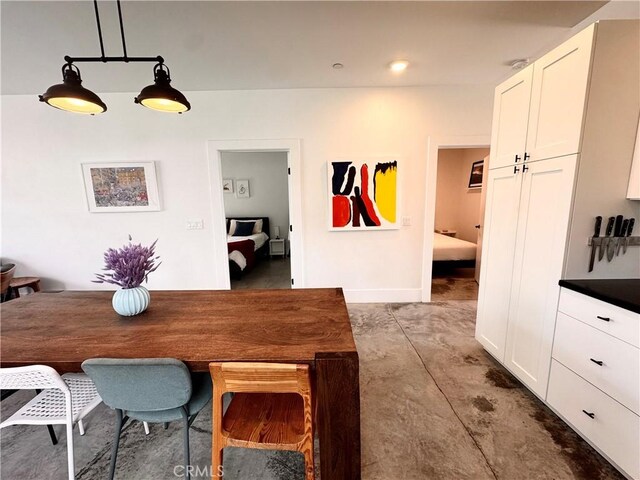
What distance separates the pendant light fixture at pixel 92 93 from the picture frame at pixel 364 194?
199 centimetres

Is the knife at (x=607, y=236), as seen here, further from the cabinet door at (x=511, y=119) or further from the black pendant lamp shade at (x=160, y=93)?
the black pendant lamp shade at (x=160, y=93)

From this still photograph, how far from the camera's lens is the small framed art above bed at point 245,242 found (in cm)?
453

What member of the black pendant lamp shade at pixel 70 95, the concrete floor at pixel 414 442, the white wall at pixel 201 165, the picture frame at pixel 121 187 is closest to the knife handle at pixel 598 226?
the concrete floor at pixel 414 442

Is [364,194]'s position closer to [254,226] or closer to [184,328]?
[184,328]

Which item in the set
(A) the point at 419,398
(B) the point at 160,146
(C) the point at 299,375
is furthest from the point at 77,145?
(A) the point at 419,398

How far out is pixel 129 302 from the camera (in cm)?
143

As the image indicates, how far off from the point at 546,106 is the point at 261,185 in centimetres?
567

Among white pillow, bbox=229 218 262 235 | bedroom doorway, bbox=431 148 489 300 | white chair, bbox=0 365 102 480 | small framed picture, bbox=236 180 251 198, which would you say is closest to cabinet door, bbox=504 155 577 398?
bedroom doorway, bbox=431 148 489 300

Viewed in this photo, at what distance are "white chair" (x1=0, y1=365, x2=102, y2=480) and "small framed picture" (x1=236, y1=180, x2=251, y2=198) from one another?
5374mm

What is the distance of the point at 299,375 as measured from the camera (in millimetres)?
929

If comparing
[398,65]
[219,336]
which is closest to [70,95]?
[219,336]

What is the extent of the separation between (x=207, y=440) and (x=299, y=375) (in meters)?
1.10

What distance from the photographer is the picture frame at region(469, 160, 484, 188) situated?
502cm

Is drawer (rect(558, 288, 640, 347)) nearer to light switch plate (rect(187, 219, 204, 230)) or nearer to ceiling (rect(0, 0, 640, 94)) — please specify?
ceiling (rect(0, 0, 640, 94))
